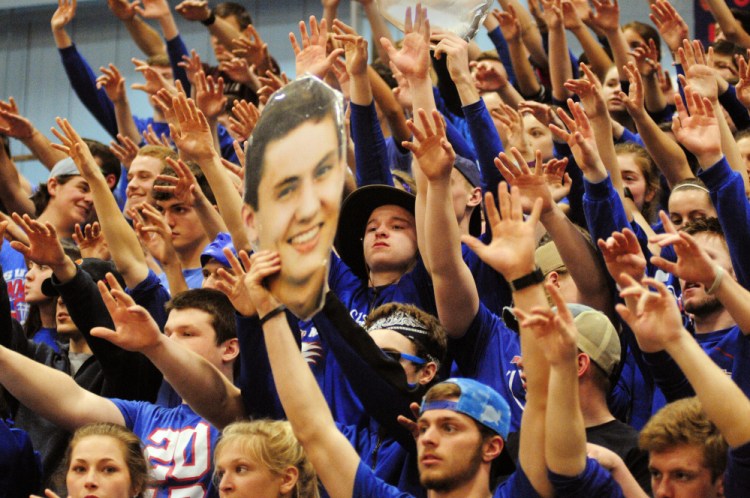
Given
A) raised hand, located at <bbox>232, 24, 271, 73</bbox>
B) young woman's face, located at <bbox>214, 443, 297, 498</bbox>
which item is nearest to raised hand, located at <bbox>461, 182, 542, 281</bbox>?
young woman's face, located at <bbox>214, 443, 297, 498</bbox>

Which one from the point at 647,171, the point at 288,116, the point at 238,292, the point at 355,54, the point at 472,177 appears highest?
the point at 288,116

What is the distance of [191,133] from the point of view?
387 cm

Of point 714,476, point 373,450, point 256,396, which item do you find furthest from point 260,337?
point 714,476

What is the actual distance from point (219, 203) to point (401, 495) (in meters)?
1.36

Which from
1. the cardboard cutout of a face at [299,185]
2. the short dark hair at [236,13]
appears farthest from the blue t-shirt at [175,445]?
the short dark hair at [236,13]

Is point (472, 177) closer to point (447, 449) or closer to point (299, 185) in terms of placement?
point (447, 449)

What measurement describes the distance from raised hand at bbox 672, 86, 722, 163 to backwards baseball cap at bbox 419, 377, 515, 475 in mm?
966

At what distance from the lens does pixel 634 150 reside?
442 centimetres

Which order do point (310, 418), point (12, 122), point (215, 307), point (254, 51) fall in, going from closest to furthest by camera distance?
point (310, 418)
point (215, 307)
point (12, 122)
point (254, 51)

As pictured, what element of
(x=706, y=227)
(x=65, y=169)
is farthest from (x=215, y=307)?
(x=65, y=169)

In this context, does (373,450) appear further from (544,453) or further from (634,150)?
(634,150)

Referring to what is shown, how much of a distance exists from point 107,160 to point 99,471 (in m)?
2.63

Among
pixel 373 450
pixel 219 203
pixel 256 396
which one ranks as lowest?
pixel 373 450

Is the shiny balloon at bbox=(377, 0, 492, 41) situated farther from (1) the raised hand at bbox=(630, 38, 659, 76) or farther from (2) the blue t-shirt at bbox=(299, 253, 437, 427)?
(1) the raised hand at bbox=(630, 38, 659, 76)
